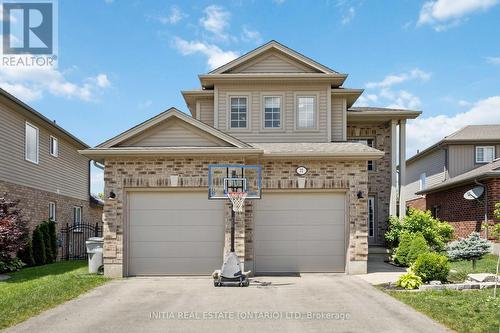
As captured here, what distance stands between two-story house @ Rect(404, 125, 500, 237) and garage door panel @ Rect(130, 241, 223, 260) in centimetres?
1152

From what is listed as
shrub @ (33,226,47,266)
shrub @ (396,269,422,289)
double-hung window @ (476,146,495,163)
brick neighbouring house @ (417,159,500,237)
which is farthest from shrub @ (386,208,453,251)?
shrub @ (33,226,47,266)

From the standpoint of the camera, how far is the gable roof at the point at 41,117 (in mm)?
15297

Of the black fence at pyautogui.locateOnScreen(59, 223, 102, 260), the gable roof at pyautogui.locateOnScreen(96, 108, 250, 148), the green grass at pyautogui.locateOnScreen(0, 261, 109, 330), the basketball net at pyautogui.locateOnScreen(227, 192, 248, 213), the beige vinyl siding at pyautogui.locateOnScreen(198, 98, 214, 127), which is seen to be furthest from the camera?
the black fence at pyautogui.locateOnScreen(59, 223, 102, 260)

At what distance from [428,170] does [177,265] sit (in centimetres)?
1968

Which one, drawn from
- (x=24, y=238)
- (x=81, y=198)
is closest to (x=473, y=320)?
(x=24, y=238)

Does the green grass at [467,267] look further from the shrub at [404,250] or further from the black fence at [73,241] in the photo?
the black fence at [73,241]

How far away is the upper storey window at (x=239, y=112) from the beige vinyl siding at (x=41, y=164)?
7.98 meters

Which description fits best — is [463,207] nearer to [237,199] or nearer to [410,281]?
[410,281]

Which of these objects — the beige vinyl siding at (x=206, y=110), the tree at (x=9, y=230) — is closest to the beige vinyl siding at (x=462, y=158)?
the beige vinyl siding at (x=206, y=110)

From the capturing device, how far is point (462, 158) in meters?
24.2

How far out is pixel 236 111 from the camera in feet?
53.5

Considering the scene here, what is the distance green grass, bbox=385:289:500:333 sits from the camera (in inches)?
291

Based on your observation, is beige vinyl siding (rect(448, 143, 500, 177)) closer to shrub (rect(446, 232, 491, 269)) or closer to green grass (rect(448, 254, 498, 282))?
green grass (rect(448, 254, 498, 282))

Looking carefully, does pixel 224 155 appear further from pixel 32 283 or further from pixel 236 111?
pixel 32 283
